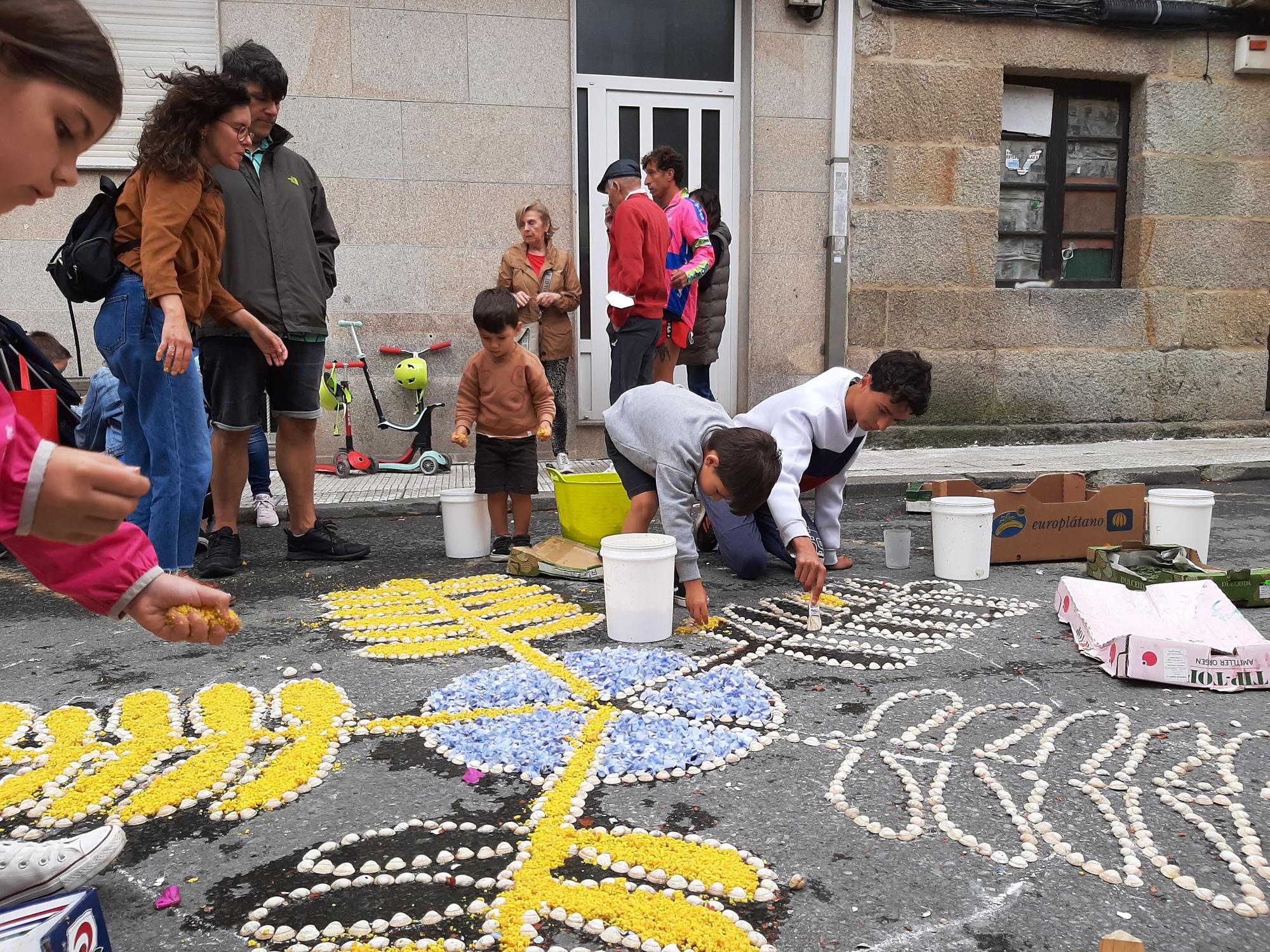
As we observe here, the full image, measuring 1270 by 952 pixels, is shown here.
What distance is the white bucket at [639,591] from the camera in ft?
10.3

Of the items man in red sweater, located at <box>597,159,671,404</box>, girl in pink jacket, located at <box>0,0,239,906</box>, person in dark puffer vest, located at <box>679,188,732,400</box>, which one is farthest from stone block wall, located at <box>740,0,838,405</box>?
girl in pink jacket, located at <box>0,0,239,906</box>

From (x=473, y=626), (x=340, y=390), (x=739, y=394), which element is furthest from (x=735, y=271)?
(x=473, y=626)

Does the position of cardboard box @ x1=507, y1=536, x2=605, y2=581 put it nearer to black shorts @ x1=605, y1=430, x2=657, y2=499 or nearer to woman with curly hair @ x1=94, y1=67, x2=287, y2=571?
black shorts @ x1=605, y1=430, x2=657, y2=499

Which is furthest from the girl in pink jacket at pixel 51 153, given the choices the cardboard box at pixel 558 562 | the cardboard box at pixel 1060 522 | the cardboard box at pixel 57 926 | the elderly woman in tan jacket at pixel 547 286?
the elderly woman in tan jacket at pixel 547 286

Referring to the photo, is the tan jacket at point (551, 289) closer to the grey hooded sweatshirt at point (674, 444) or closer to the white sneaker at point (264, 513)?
the white sneaker at point (264, 513)

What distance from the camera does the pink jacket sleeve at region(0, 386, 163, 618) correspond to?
3.79 ft

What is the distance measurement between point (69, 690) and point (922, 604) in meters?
2.86

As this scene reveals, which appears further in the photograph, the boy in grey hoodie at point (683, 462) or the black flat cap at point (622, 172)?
the black flat cap at point (622, 172)

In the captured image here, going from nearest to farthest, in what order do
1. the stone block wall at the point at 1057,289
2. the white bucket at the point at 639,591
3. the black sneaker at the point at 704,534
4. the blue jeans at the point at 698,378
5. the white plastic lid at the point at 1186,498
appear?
the white bucket at the point at 639,591, the white plastic lid at the point at 1186,498, the black sneaker at the point at 704,534, the blue jeans at the point at 698,378, the stone block wall at the point at 1057,289

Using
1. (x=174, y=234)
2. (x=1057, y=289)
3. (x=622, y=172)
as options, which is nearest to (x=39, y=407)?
(x=174, y=234)

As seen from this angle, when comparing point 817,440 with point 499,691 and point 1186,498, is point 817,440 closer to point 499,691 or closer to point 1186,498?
point 1186,498

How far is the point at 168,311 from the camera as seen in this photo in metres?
3.38

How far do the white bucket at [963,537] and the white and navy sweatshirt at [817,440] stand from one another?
0.43 m

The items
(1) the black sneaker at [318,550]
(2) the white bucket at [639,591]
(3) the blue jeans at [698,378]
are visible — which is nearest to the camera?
(2) the white bucket at [639,591]
